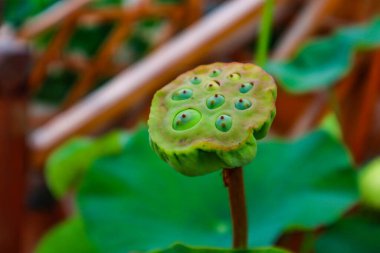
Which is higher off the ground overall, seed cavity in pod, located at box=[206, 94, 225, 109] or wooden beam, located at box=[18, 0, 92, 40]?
wooden beam, located at box=[18, 0, 92, 40]

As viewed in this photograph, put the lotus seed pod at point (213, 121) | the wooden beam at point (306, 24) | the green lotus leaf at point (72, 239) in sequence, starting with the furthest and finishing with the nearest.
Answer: the wooden beam at point (306, 24)
the green lotus leaf at point (72, 239)
the lotus seed pod at point (213, 121)

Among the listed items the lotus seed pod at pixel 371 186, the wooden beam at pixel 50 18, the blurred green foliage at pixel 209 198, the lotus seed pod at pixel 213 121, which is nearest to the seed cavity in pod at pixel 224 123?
the lotus seed pod at pixel 213 121

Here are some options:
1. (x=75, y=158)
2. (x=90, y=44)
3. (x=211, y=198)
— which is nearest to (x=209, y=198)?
(x=211, y=198)

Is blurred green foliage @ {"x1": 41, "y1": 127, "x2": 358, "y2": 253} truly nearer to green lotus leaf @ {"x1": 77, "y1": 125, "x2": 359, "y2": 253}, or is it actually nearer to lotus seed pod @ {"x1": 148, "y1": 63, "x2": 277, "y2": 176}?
green lotus leaf @ {"x1": 77, "y1": 125, "x2": 359, "y2": 253}

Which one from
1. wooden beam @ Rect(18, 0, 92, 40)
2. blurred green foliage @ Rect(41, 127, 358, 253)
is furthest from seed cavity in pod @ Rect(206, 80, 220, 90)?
wooden beam @ Rect(18, 0, 92, 40)

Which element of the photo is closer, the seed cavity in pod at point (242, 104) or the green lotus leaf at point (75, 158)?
the seed cavity in pod at point (242, 104)

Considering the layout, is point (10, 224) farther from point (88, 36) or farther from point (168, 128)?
point (88, 36)

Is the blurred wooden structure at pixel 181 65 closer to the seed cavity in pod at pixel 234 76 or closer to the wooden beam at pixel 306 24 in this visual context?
the wooden beam at pixel 306 24
